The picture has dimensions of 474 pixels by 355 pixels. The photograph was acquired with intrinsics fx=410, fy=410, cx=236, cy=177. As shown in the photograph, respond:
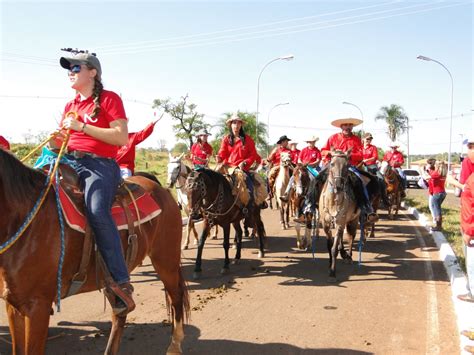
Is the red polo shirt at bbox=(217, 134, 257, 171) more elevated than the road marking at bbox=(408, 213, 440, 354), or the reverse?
the red polo shirt at bbox=(217, 134, 257, 171)

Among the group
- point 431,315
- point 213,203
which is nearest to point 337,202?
point 213,203

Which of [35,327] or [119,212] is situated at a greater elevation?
[119,212]

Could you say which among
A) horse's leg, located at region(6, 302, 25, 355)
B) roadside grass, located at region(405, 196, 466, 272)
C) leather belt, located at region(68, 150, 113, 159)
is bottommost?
roadside grass, located at region(405, 196, 466, 272)

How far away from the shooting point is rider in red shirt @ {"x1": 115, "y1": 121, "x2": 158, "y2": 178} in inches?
269

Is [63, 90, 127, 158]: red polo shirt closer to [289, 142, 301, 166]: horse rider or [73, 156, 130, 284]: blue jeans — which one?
[73, 156, 130, 284]: blue jeans

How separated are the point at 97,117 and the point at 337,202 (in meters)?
5.69

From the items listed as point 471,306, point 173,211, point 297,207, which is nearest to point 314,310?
point 471,306

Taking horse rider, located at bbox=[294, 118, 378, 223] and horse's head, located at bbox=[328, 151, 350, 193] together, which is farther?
horse rider, located at bbox=[294, 118, 378, 223]

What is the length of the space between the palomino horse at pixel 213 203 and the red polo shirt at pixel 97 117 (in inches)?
173

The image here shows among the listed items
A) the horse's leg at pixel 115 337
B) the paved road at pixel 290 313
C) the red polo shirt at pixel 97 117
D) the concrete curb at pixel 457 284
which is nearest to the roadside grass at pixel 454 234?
the concrete curb at pixel 457 284

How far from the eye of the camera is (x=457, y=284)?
6.69 metres

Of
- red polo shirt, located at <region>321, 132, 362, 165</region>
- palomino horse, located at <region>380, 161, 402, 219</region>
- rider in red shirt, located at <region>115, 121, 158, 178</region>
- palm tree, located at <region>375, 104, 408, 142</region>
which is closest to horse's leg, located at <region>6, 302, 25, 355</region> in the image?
rider in red shirt, located at <region>115, 121, 158, 178</region>

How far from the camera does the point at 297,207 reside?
11.8 m

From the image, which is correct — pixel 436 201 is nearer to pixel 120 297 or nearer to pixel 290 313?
pixel 290 313
